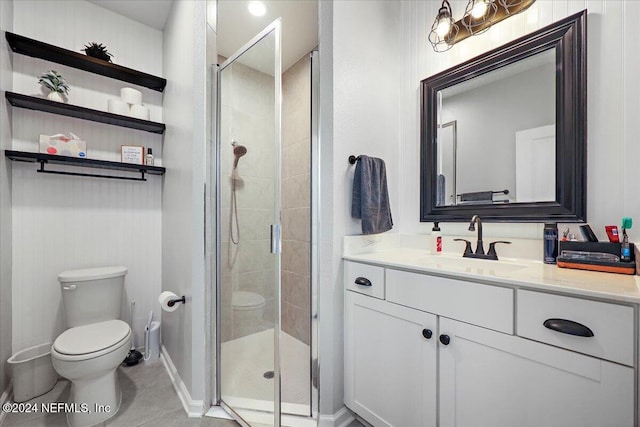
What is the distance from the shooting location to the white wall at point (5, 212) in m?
1.57

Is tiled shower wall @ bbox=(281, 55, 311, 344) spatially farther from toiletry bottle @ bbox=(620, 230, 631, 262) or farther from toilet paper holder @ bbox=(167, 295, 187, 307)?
A: toiletry bottle @ bbox=(620, 230, 631, 262)

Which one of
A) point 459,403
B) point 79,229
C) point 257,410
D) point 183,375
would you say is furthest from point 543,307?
point 79,229

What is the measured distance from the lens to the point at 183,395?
1.62 meters

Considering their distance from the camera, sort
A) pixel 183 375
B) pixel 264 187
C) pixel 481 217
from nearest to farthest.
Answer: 1. pixel 264 187
2. pixel 481 217
3. pixel 183 375

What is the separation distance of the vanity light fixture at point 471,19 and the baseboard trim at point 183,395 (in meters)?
2.53

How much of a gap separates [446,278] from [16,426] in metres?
2.27

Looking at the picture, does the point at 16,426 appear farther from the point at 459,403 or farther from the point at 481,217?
the point at 481,217

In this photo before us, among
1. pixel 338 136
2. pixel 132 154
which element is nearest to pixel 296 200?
pixel 338 136

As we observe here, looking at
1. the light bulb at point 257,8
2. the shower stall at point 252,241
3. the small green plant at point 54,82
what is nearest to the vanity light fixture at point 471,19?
the shower stall at point 252,241

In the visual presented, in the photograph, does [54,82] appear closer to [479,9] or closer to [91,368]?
[91,368]

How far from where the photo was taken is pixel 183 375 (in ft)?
5.47

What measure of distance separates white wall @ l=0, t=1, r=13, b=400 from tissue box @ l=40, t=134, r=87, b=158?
166mm

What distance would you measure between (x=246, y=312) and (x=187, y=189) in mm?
806

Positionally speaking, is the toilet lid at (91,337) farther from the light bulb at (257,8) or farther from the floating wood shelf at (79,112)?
the light bulb at (257,8)
